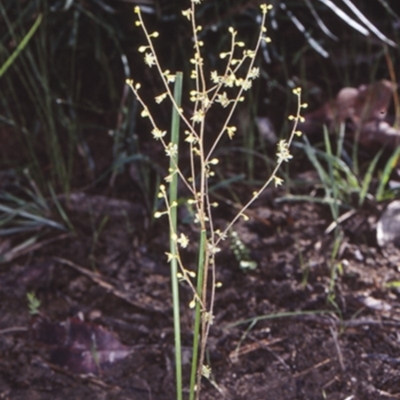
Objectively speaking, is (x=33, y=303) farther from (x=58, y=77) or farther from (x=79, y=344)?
(x=58, y=77)

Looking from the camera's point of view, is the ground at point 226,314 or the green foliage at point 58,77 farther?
the green foliage at point 58,77

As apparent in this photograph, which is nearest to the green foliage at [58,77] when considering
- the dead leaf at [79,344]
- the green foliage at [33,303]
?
the green foliage at [33,303]

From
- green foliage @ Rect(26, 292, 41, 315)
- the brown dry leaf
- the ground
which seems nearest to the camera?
the ground

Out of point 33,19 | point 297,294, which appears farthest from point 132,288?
point 33,19

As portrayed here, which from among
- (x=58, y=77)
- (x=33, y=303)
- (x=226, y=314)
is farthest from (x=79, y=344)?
(x=58, y=77)

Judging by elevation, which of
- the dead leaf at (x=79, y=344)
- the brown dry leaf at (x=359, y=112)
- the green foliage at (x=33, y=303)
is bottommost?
the dead leaf at (x=79, y=344)

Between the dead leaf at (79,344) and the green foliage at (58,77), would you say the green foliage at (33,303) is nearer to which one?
the dead leaf at (79,344)

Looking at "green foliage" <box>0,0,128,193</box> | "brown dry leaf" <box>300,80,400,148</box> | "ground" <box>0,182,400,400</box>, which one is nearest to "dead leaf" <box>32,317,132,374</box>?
"ground" <box>0,182,400,400</box>

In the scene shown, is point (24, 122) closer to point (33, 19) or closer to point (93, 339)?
point (33, 19)

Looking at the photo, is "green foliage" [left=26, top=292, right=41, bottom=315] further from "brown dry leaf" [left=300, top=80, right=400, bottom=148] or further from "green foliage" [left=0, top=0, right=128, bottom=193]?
"brown dry leaf" [left=300, top=80, right=400, bottom=148]
